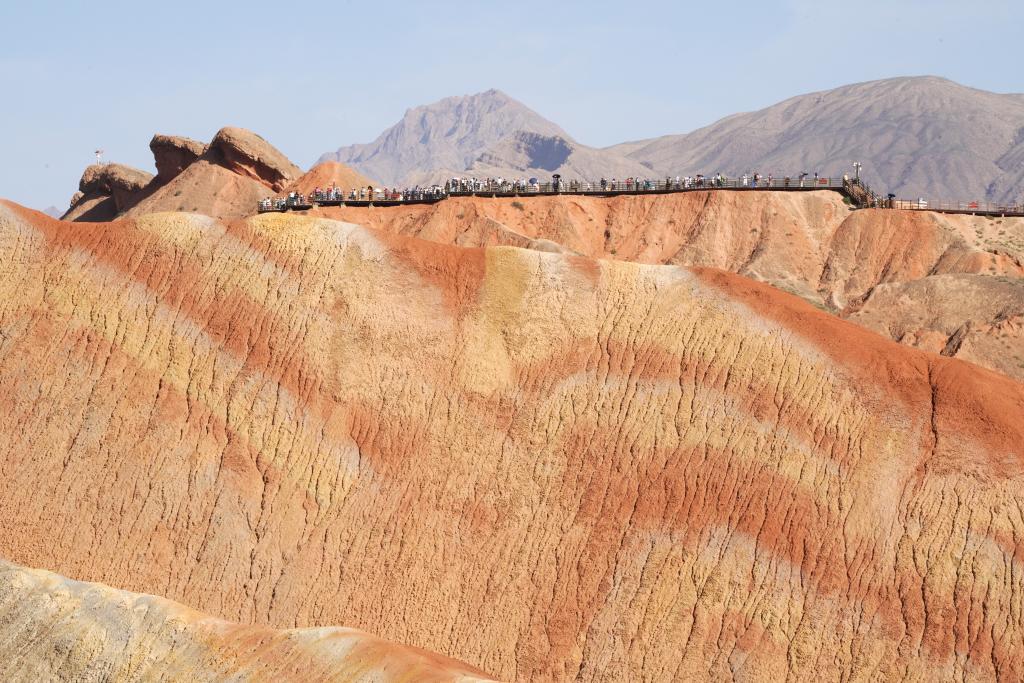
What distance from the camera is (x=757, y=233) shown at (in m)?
95.4

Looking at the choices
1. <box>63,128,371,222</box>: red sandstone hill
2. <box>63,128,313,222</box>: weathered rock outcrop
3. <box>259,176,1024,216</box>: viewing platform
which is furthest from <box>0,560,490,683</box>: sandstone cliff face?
<box>63,128,313,222</box>: weathered rock outcrop

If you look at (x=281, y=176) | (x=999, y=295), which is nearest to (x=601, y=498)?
(x=999, y=295)

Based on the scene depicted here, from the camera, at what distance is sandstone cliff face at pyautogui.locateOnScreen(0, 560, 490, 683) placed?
101 feet

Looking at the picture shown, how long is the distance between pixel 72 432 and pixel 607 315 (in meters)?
18.9

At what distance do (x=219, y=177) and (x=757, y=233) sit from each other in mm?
47722

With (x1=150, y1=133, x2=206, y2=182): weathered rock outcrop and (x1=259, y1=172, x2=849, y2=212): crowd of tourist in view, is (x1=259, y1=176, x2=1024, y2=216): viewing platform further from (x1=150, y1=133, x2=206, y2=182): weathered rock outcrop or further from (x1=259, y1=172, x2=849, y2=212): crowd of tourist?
(x1=150, y1=133, x2=206, y2=182): weathered rock outcrop

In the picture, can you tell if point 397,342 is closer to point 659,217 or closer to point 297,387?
point 297,387

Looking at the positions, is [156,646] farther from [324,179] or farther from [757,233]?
[324,179]

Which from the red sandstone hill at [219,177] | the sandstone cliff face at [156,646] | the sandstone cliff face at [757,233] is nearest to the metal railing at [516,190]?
the sandstone cliff face at [757,233]

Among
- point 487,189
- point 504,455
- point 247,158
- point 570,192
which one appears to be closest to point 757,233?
point 570,192

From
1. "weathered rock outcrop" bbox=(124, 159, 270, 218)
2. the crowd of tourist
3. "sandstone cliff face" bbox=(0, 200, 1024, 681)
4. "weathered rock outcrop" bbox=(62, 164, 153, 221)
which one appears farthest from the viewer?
"weathered rock outcrop" bbox=(62, 164, 153, 221)

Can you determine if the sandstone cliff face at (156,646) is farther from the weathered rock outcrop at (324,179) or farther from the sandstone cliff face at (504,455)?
the weathered rock outcrop at (324,179)

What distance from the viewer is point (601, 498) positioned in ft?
136

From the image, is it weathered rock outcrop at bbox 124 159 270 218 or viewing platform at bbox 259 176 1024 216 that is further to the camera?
weathered rock outcrop at bbox 124 159 270 218
